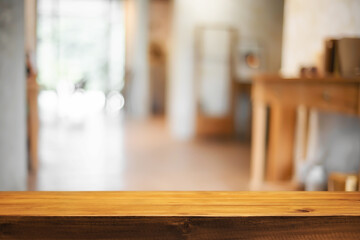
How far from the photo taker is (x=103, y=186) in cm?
396

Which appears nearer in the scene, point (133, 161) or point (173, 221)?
point (173, 221)

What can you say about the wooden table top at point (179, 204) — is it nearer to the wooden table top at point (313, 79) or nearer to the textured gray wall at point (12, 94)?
the wooden table top at point (313, 79)

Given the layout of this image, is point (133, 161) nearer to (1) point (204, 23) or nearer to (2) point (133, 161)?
(2) point (133, 161)

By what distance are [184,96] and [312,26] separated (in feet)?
12.1

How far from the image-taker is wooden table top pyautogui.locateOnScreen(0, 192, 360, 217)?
898mm

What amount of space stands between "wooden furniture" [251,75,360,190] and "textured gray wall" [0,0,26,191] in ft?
5.92

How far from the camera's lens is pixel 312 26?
12.8 ft

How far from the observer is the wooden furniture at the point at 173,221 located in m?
0.87

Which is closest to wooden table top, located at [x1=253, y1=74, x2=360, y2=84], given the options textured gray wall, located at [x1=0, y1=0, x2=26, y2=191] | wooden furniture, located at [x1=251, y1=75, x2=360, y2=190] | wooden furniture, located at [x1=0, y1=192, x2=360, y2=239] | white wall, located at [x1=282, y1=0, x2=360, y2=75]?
wooden furniture, located at [x1=251, y1=75, x2=360, y2=190]

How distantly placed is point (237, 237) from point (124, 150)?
5179 mm

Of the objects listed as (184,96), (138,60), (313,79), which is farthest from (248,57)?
(313,79)

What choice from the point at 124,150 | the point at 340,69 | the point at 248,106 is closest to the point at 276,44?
the point at 248,106

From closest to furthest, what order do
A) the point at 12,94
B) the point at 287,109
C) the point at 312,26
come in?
the point at 12,94 → the point at 312,26 → the point at 287,109

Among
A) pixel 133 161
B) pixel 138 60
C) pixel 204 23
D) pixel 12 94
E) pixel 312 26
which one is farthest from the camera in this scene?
pixel 138 60
